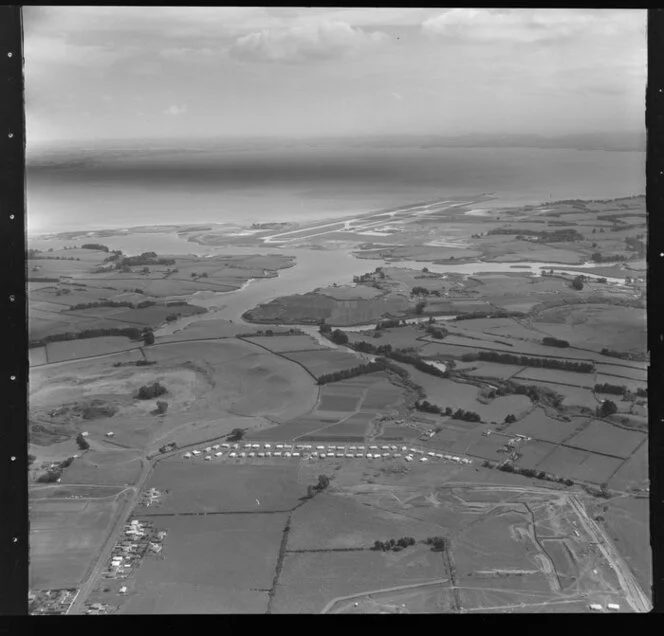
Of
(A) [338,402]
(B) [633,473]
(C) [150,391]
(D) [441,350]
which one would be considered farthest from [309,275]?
(B) [633,473]

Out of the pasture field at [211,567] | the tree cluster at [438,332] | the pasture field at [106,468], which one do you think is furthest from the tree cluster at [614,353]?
the pasture field at [106,468]

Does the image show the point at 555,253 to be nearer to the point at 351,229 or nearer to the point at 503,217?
the point at 503,217

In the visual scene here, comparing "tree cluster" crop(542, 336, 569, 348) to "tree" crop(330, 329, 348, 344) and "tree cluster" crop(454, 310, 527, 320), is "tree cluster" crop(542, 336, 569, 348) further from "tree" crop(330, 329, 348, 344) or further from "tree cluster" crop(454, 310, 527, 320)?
"tree" crop(330, 329, 348, 344)

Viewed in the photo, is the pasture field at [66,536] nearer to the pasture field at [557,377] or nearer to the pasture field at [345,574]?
the pasture field at [345,574]

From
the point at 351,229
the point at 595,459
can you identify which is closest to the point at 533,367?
the point at 595,459

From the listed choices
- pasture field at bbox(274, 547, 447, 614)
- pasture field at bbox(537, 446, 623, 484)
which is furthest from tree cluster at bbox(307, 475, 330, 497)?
pasture field at bbox(537, 446, 623, 484)

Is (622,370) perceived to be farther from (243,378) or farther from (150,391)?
(150,391)
